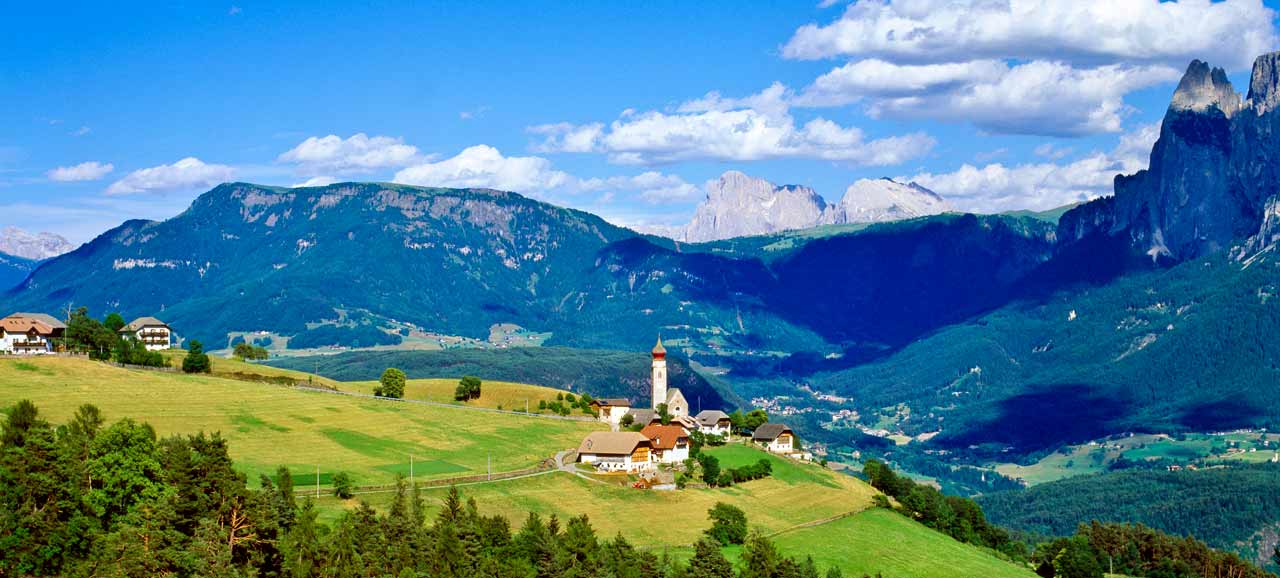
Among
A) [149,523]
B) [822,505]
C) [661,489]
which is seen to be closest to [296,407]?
[661,489]

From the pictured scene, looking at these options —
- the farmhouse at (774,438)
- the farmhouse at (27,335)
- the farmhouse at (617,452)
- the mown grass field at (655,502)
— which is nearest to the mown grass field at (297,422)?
the farmhouse at (617,452)

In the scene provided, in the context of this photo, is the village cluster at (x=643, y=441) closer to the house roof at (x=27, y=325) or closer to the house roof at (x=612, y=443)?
the house roof at (x=612, y=443)

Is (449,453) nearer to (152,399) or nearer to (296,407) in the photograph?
(296,407)

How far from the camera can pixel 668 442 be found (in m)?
166

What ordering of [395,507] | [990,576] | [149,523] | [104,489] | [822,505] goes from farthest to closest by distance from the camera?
1. [822,505]
2. [990,576]
3. [395,507]
4. [104,489]
5. [149,523]

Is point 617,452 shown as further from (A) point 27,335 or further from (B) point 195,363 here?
(A) point 27,335

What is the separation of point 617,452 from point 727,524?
2708 cm

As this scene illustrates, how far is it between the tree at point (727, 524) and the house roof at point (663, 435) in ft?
95.0

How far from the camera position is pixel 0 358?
159500 mm

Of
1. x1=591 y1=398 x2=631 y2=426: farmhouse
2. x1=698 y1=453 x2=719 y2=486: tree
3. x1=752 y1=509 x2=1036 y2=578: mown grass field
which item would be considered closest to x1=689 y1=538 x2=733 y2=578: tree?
x1=752 y1=509 x2=1036 y2=578: mown grass field

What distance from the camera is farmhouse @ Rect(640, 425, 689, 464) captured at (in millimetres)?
164500

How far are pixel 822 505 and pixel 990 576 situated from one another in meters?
26.3

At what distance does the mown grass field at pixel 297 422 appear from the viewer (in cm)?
13750

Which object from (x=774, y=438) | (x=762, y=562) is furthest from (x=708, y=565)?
(x=774, y=438)
